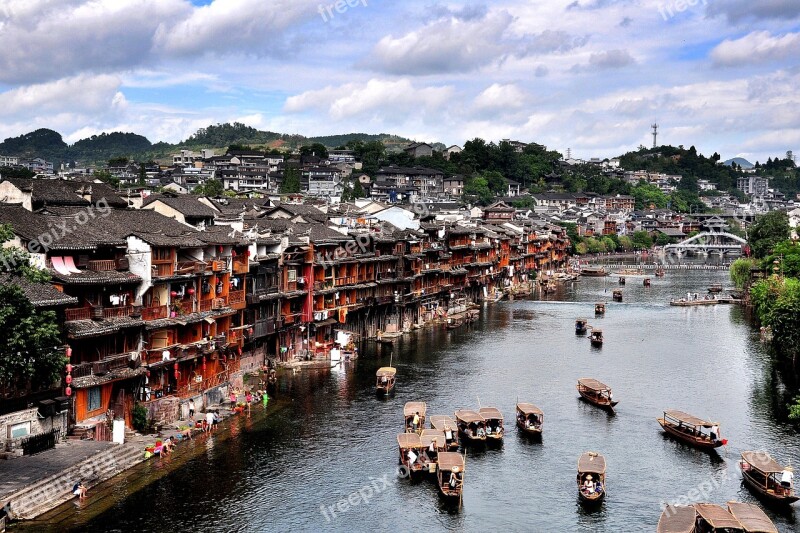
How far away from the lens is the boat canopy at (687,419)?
50188mm

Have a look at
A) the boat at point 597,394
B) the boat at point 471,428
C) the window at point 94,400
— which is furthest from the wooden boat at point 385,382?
the window at point 94,400

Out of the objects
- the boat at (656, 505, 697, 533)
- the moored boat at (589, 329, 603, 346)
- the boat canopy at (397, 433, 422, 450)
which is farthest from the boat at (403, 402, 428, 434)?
the moored boat at (589, 329, 603, 346)

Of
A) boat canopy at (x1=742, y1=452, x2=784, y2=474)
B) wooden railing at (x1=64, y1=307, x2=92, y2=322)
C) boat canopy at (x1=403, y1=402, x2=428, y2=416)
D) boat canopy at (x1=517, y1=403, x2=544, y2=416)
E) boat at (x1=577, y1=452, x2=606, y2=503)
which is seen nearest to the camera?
boat at (x1=577, y1=452, x2=606, y2=503)

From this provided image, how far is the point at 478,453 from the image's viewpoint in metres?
48.1

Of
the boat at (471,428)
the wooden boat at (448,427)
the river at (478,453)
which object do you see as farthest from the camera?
the boat at (471,428)

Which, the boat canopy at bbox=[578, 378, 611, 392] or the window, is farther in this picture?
the boat canopy at bbox=[578, 378, 611, 392]

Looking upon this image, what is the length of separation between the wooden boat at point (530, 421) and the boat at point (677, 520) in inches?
530

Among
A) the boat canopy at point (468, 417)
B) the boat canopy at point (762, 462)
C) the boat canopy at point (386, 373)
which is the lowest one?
the boat canopy at point (762, 462)

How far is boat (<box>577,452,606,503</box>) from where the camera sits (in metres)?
40.6

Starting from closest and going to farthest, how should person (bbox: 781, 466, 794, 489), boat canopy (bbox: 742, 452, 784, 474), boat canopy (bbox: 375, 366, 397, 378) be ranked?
person (bbox: 781, 466, 794, 489) → boat canopy (bbox: 742, 452, 784, 474) → boat canopy (bbox: 375, 366, 397, 378)

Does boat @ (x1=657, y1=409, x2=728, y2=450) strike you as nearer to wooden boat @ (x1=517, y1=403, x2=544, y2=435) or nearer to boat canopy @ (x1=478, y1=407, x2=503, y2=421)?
wooden boat @ (x1=517, y1=403, x2=544, y2=435)

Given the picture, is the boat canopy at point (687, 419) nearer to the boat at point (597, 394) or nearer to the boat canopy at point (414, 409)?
the boat at point (597, 394)

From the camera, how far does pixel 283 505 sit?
39.2m

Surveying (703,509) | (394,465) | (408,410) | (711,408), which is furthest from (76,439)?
(711,408)
